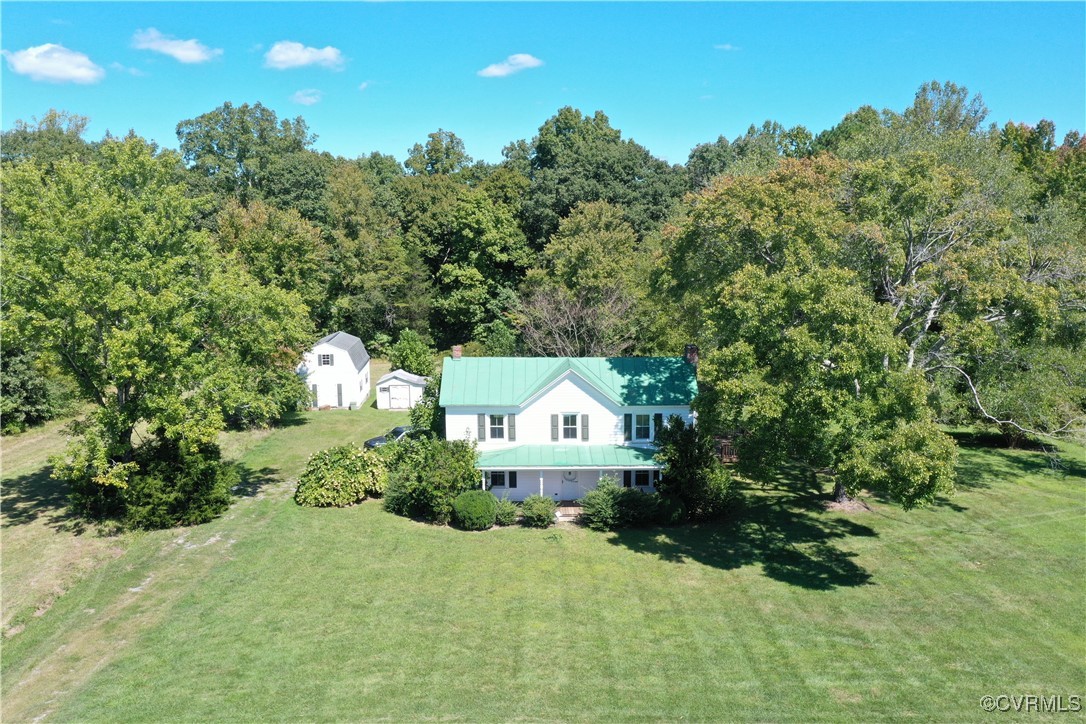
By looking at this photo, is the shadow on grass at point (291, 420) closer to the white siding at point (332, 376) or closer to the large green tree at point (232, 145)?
the white siding at point (332, 376)

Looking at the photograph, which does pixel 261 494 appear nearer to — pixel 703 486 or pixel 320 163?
pixel 703 486

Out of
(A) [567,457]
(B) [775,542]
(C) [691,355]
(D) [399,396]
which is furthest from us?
(D) [399,396]

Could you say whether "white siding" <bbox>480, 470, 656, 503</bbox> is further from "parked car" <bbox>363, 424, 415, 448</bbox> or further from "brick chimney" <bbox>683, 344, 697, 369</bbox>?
"parked car" <bbox>363, 424, 415, 448</bbox>

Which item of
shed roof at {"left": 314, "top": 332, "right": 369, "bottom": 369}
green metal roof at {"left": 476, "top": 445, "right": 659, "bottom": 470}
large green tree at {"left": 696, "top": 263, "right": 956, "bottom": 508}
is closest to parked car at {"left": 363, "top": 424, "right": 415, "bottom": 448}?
green metal roof at {"left": 476, "top": 445, "right": 659, "bottom": 470}

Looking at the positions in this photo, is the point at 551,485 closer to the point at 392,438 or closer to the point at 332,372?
the point at 392,438

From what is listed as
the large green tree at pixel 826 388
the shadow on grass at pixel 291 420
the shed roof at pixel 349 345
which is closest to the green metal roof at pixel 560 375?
the large green tree at pixel 826 388

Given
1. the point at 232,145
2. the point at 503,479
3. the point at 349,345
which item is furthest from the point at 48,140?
the point at 503,479

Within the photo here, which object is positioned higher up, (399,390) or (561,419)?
(399,390)
